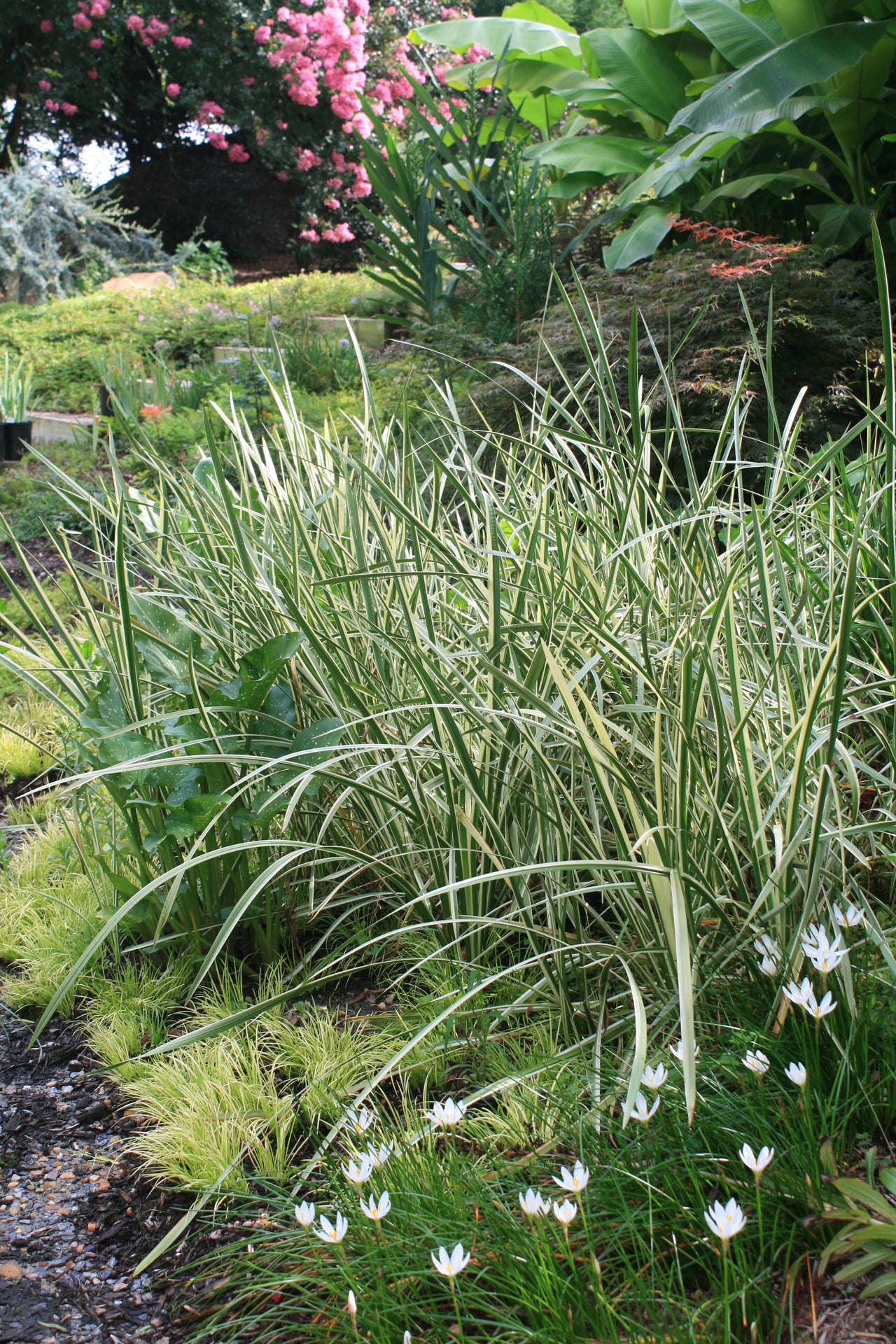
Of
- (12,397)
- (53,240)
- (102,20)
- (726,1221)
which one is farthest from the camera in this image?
(102,20)

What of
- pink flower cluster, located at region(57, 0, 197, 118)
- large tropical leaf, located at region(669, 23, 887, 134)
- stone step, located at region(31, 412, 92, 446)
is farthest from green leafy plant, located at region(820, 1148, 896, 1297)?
pink flower cluster, located at region(57, 0, 197, 118)

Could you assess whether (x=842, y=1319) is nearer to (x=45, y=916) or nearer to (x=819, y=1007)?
(x=819, y=1007)

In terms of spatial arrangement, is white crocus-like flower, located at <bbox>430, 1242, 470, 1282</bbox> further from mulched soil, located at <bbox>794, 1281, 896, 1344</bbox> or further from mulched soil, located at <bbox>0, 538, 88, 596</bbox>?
mulched soil, located at <bbox>0, 538, 88, 596</bbox>

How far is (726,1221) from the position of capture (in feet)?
3.07

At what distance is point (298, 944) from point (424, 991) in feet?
1.21

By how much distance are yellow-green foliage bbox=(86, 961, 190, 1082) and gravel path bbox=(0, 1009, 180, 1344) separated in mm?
69

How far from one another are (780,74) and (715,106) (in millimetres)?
342

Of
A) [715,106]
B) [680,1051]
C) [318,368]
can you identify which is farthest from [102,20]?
[680,1051]

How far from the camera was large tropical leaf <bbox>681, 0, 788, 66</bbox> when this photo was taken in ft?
17.1

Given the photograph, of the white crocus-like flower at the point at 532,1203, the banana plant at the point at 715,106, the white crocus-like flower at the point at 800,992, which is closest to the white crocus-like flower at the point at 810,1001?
the white crocus-like flower at the point at 800,992

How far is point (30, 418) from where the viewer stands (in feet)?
23.6

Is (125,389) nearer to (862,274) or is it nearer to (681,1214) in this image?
(862,274)

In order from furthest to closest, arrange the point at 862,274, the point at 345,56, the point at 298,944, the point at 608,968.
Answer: the point at 345,56 < the point at 862,274 < the point at 298,944 < the point at 608,968

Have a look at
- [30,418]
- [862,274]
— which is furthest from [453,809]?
[30,418]
